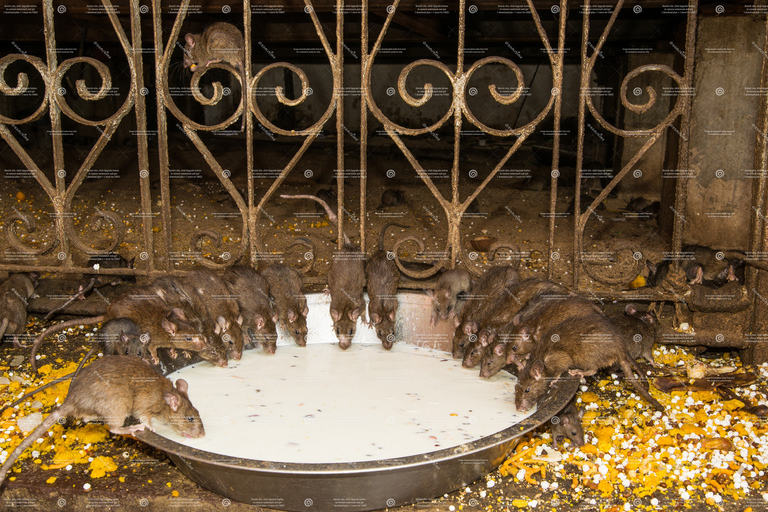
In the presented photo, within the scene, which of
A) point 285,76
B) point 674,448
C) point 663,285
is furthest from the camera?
point 285,76

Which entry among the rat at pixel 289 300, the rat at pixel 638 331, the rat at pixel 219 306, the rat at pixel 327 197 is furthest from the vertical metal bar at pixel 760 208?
the rat at pixel 327 197

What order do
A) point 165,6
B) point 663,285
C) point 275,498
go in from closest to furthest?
point 275,498, point 663,285, point 165,6

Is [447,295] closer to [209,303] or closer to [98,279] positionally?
[209,303]

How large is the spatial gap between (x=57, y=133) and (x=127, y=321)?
4.34 ft

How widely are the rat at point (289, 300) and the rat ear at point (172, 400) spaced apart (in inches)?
48.3

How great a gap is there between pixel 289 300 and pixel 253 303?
24 centimetres

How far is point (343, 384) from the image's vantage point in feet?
12.7

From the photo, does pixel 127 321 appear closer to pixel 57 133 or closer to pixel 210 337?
pixel 210 337

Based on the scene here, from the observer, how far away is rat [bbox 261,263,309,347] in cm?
450

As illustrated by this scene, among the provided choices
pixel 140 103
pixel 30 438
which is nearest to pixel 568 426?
pixel 30 438

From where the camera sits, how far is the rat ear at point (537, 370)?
350cm

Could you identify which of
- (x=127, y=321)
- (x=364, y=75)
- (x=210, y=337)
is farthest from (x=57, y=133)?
(x=364, y=75)

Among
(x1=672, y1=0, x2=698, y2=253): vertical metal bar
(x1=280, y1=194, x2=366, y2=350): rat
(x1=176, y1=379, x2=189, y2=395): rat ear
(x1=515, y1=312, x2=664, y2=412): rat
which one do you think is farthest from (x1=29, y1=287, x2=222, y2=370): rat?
(x1=672, y1=0, x2=698, y2=253): vertical metal bar

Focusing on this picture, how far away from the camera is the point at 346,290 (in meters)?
4.62
